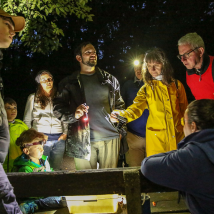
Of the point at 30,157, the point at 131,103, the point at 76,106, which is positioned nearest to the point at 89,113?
the point at 76,106

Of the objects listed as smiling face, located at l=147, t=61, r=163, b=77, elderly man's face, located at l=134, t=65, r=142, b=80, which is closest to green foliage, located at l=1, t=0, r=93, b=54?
elderly man's face, located at l=134, t=65, r=142, b=80

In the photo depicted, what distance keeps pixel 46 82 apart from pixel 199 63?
2858 millimetres

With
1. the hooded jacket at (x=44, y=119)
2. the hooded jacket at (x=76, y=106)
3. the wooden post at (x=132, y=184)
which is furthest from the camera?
the hooded jacket at (x=44, y=119)

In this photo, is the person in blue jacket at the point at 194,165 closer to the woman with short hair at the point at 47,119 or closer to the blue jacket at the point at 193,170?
the blue jacket at the point at 193,170

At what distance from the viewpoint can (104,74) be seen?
13.3 ft

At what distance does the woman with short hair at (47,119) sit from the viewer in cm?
456

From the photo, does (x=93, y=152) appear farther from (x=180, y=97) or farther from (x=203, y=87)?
(x=203, y=87)

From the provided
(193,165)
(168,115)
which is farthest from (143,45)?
(193,165)

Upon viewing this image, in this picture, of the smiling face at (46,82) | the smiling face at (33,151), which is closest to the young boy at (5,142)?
the smiling face at (33,151)

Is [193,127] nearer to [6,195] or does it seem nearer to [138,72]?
[6,195]

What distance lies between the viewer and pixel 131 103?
457cm

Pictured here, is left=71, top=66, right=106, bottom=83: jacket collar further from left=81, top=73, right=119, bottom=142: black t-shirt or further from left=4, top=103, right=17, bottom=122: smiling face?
left=4, top=103, right=17, bottom=122: smiling face

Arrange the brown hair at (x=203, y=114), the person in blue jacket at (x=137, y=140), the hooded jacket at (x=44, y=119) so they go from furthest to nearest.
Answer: the hooded jacket at (x=44, y=119)
the person in blue jacket at (x=137, y=140)
the brown hair at (x=203, y=114)

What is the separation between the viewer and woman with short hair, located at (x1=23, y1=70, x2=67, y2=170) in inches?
180
